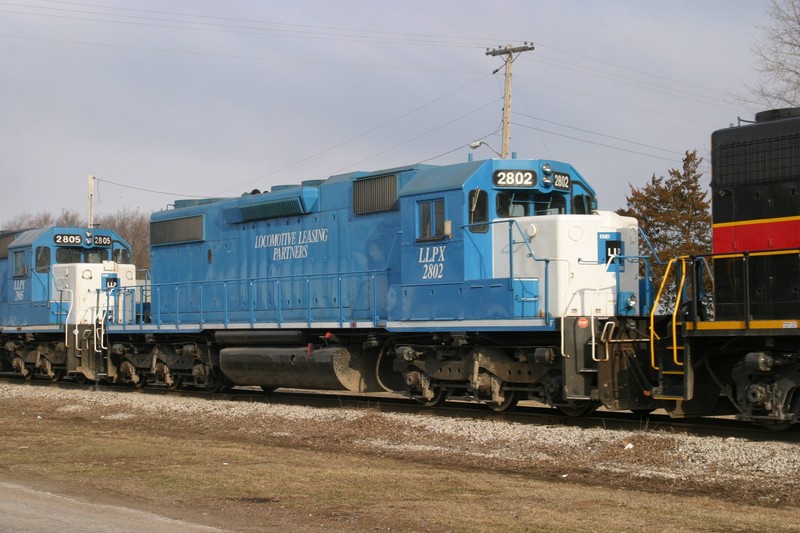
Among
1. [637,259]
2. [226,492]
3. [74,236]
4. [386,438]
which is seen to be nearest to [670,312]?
[637,259]

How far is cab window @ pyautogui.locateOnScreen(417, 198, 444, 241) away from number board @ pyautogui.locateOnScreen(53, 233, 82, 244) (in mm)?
12847

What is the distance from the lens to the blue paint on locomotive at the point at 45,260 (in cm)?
2358

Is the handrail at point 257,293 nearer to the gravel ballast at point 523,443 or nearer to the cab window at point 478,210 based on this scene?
the gravel ballast at point 523,443

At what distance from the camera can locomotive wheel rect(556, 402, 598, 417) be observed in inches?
510

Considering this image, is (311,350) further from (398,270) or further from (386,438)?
(386,438)

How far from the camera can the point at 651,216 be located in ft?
116

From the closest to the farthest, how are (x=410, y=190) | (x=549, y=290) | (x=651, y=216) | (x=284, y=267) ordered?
(x=549, y=290), (x=410, y=190), (x=284, y=267), (x=651, y=216)

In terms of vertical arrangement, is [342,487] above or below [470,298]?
below

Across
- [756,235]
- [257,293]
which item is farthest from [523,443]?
[257,293]

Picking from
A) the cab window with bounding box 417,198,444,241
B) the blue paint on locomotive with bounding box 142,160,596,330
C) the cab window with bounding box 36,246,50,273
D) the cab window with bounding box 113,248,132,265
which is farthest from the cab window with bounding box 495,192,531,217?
the cab window with bounding box 36,246,50,273

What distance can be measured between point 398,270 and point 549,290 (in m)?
3.00

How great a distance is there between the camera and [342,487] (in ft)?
27.6

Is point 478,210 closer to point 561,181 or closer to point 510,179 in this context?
point 510,179

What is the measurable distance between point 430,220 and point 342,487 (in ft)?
21.2
